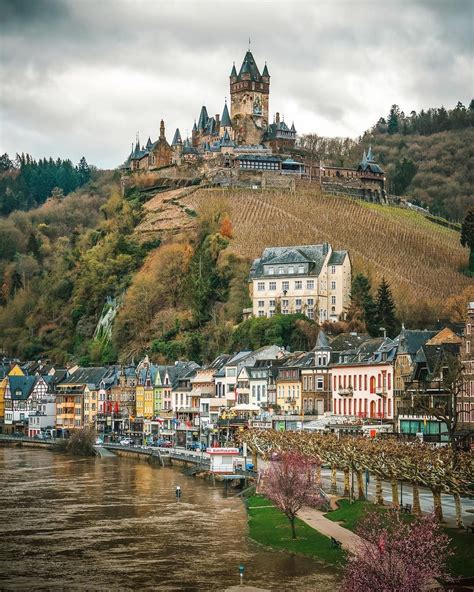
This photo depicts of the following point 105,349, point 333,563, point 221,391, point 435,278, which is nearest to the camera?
point 333,563

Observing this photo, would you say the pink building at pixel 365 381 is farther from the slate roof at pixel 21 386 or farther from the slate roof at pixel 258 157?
the slate roof at pixel 258 157

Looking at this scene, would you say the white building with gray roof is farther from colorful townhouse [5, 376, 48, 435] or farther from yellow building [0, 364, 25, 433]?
yellow building [0, 364, 25, 433]

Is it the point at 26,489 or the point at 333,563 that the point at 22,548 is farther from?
the point at 26,489

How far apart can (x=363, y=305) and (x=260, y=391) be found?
1898cm

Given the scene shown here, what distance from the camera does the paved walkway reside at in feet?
174

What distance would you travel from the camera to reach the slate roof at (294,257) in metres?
135

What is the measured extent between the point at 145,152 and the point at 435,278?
62.8m

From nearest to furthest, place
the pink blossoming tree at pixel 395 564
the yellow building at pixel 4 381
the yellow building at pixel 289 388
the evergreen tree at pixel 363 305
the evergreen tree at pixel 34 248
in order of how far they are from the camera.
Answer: the pink blossoming tree at pixel 395 564 → the yellow building at pixel 289 388 → the evergreen tree at pixel 363 305 → the yellow building at pixel 4 381 → the evergreen tree at pixel 34 248

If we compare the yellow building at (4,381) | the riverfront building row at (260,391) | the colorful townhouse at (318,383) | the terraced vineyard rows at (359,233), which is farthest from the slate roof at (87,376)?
the colorful townhouse at (318,383)

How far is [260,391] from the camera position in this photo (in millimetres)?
111812

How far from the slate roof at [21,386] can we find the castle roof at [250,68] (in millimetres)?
63445

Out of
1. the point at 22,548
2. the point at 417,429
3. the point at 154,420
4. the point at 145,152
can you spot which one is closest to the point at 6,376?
the point at 154,420

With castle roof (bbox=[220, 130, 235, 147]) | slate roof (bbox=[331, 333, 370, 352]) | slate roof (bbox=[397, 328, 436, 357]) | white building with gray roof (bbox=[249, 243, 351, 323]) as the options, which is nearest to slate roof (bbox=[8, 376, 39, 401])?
white building with gray roof (bbox=[249, 243, 351, 323])

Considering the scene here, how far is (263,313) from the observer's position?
136 meters
